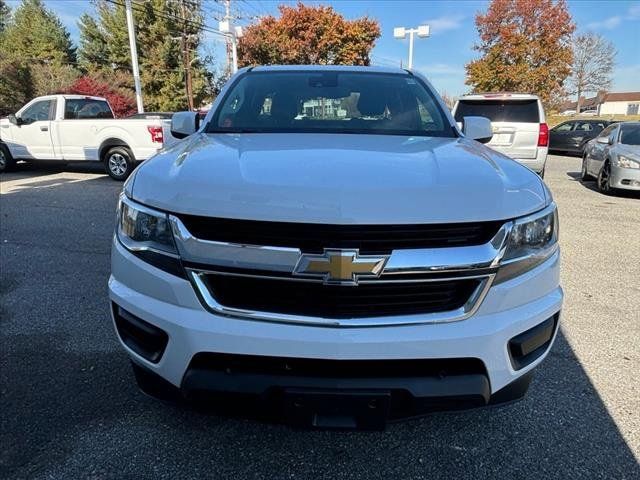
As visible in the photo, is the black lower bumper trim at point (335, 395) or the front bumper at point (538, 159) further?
the front bumper at point (538, 159)

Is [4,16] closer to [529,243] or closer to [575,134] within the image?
[575,134]

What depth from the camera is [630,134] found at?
977 centimetres

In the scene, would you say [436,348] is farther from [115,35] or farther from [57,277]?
[115,35]

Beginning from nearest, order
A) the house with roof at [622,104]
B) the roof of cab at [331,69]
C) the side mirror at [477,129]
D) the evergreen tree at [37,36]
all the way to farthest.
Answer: the side mirror at [477,129] → the roof of cab at [331,69] → the evergreen tree at [37,36] → the house with roof at [622,104]

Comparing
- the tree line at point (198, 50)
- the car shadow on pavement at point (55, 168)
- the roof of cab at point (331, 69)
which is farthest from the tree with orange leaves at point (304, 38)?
the roof of cab at point (331, 69)

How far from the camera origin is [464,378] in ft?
5.72

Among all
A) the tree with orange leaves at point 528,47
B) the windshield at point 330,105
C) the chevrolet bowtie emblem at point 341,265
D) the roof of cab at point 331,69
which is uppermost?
the tree with orange leaves at point 528,47

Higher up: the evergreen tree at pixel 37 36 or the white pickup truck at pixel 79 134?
the evergreen tree at pixel 37 36

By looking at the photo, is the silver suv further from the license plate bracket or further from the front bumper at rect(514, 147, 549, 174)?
the license plate bracket

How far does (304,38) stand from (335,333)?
44175mm

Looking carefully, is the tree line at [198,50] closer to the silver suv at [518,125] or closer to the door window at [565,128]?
the door window at [565,128]

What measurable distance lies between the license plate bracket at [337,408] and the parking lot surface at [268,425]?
8.3 inches

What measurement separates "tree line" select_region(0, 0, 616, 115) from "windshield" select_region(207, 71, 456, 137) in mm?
26521

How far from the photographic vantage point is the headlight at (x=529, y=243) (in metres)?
1.78
